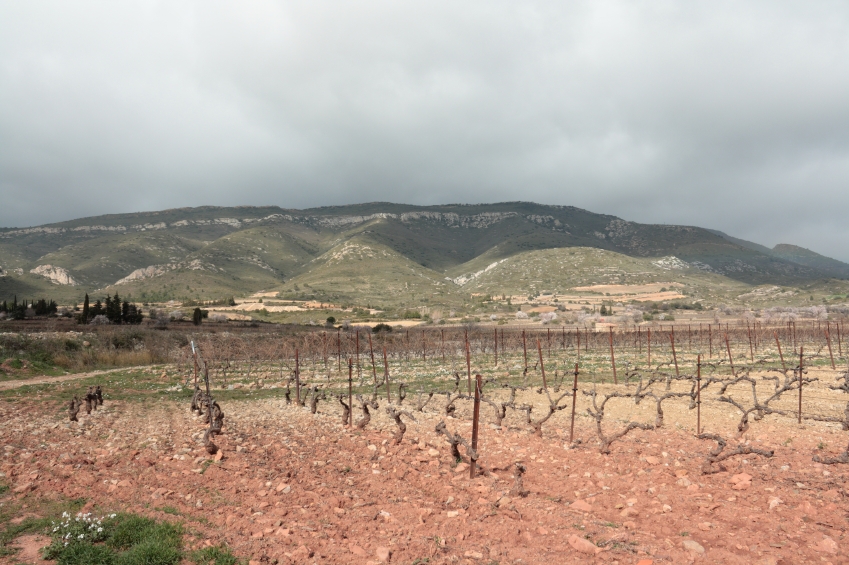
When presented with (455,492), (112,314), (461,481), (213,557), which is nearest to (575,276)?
(112,314)

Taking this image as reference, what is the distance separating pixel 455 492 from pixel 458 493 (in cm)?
8

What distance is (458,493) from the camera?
24.3 ft

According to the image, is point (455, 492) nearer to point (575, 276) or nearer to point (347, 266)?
point (575, 276)

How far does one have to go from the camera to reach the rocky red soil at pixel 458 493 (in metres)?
5.46

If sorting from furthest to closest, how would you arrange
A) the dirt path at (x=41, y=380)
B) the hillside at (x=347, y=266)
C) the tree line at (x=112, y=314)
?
1. the hillside at (x=347, y=266)
2. the tree line at (x=112, y=314)
3. the dirt path at (x=41, y=380)

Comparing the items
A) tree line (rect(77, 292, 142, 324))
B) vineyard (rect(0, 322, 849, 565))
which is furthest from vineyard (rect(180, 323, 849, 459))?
tree line (rect(77, 292, 142, 324))

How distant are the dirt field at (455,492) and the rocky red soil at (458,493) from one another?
30 millimetres

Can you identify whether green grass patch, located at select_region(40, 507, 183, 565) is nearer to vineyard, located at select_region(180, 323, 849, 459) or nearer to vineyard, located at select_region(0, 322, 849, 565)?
vineyard, located at select_region(0, 322, 849, 565)

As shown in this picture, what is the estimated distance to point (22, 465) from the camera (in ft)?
27.6

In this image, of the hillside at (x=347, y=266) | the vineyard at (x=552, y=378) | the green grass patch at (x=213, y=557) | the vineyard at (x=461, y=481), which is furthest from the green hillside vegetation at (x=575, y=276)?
the green grass patch at (x=213, y=557)

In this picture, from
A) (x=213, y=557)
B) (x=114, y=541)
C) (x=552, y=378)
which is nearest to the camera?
Answer: (x=213, y=557)

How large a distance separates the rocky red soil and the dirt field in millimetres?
30

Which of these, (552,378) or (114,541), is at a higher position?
(114,541)

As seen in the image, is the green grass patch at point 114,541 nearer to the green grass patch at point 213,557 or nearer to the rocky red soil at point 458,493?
the green grass patch at point 213,557
